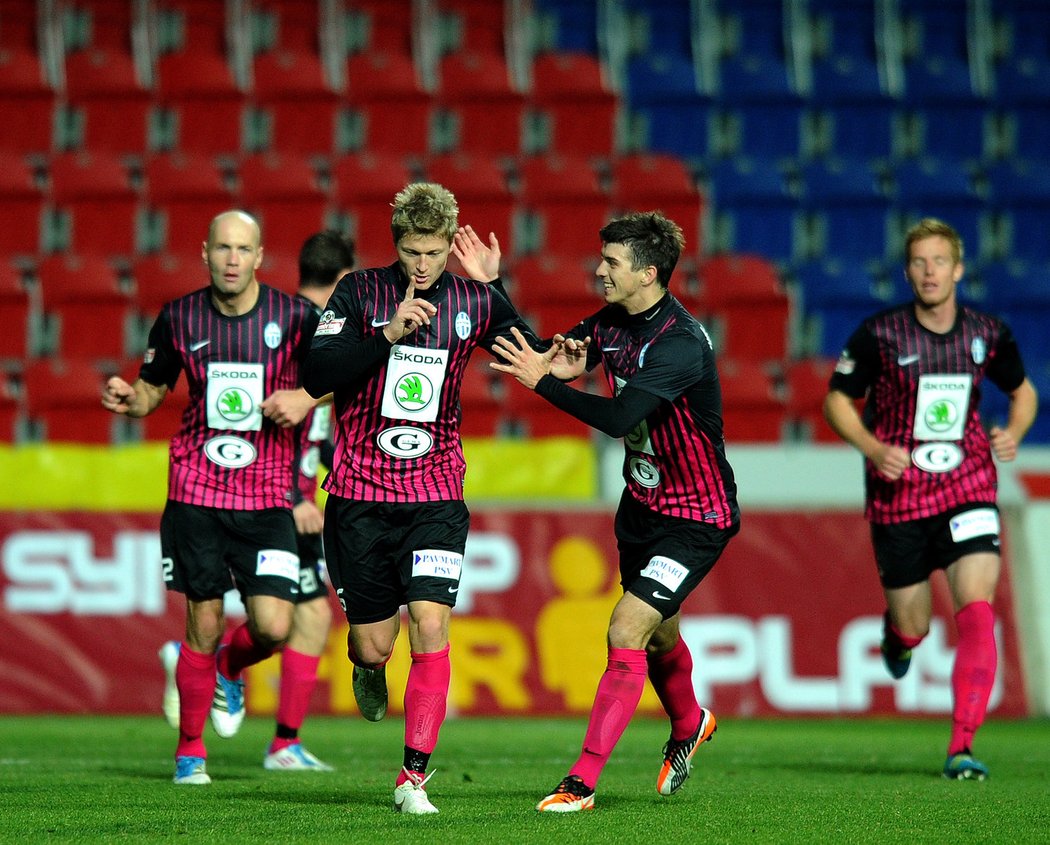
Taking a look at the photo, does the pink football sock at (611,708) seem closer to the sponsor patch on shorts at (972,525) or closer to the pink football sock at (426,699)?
the pink football sock at (426,699)

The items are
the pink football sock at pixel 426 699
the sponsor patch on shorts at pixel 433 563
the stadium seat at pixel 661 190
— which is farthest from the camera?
the stadium seat at pixel 661 190

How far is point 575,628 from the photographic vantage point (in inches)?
360

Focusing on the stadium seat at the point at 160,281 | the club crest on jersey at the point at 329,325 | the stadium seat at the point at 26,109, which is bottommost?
the club crest on jersey at the point at 329,325

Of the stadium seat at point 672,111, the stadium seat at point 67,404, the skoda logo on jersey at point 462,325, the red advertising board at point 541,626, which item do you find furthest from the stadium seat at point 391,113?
the skoda logo on jersey at point 462,325

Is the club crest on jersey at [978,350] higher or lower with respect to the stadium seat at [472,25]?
lower

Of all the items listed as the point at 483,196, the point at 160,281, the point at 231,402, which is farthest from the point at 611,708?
the point at 483,196

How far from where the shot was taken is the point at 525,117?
47.2ft

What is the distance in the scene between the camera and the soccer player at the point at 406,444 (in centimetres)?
484

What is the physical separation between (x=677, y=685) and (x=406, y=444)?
136 cm

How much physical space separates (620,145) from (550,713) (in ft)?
22.8

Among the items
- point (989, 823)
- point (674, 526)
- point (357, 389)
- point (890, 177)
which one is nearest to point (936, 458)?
point (674, 526)

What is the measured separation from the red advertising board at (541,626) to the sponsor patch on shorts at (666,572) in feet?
13.5

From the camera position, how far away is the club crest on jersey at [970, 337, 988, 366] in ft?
21.4

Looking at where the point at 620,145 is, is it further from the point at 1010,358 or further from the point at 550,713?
the point at 1010,358
